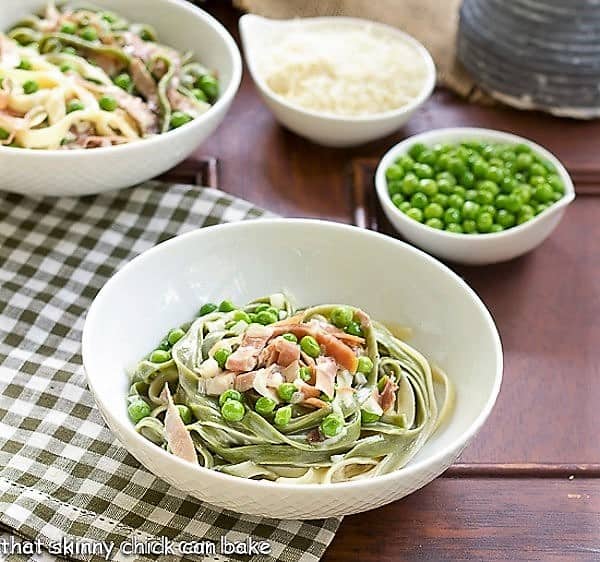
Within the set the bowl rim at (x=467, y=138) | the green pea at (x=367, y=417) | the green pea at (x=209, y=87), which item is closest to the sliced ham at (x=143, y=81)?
the green pea at (x=209, y=87)

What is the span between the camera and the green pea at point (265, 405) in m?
1.34

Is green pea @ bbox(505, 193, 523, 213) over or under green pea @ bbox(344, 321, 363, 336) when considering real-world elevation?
under

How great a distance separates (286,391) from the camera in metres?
1.35

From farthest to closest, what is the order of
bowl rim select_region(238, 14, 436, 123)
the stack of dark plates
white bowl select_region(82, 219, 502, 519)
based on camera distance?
the stack of dark plates → bowl rim select_region(238, 14, 436, 123) → white bowl select_region(82, 219, 502, 519)

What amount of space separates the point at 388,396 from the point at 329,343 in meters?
0.12

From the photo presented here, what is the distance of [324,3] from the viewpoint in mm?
2600

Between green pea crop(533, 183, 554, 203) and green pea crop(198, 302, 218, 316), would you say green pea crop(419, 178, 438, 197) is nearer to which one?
green pea crop(533, 183, 554, 203)

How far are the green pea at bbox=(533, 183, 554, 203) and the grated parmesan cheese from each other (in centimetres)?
41

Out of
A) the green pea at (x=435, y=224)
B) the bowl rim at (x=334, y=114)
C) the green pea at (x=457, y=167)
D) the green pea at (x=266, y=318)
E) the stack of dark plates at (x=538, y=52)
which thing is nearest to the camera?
the green pea at (x=266, y=318)

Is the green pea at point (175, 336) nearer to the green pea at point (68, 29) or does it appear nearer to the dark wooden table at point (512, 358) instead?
the dark wooden table at point (512, 358)

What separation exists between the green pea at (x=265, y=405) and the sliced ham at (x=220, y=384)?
0.06 m

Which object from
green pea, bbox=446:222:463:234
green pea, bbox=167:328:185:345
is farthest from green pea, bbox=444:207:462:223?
green pea, bbox=167:328:185:345

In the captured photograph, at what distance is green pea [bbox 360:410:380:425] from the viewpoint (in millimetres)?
1388

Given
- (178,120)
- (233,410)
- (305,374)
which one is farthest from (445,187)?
(233,410)
